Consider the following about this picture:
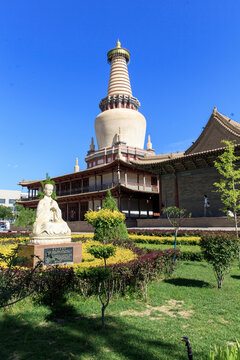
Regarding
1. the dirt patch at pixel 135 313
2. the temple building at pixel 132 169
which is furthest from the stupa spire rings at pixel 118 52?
the dirt patch at pixel 135 313

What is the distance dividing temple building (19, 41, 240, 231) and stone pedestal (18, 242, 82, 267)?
12.9m

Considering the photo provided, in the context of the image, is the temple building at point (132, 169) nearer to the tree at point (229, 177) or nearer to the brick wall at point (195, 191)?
the brick wall at point (195, 191)

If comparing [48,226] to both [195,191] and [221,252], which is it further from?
[195,191]

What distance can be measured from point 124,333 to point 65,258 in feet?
13.0

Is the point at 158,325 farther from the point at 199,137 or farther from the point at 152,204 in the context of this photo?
the point at 152,204

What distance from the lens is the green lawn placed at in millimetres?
3654

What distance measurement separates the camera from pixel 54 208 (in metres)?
8.24

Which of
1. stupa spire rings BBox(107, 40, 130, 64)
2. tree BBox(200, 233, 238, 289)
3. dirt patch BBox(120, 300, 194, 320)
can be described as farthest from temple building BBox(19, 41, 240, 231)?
dirt patch BBox(120, 300, 194, 320)

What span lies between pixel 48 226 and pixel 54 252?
74 centimetres

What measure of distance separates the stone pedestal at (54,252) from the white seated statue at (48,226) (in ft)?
0.70

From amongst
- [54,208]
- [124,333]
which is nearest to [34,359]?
[124,333]

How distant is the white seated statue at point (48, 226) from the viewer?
25.2 feet

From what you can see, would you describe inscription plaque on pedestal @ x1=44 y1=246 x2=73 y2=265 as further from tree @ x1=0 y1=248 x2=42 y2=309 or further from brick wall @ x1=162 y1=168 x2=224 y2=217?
brick wall @ x1=162 y1=168 x2=224 y2=217

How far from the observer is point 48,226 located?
25.5ft
